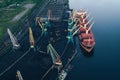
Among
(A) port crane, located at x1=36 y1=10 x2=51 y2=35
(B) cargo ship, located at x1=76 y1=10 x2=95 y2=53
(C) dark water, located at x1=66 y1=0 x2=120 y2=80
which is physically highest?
(A) port crane, located at x1=36 y1=10 x2=51 y2=35

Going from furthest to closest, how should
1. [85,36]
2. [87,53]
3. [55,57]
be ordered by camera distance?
1. [85,36]
2. [87,53]
3. [55,57]

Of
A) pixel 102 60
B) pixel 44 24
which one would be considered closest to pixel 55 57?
pixel 102 60

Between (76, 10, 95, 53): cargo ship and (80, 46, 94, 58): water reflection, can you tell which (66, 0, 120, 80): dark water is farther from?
(76, 10, 95, 53): cargo ship

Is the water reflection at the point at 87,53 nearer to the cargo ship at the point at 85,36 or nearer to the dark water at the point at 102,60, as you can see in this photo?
the dark water at the point at 102,60

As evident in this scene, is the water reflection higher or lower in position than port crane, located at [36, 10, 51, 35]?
lower

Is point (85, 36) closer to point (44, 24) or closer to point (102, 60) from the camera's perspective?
point (102, 60)

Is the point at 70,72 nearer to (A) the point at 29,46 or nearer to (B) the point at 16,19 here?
(A) the point at 29,46

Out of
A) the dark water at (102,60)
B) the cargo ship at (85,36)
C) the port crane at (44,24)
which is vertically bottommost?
the dark water at (102,60)

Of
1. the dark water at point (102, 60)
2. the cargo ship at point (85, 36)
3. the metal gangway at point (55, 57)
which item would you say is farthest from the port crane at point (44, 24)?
the metal gangway at point (55, 57)

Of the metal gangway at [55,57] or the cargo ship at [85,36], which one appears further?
the cargo ship at [85,36]

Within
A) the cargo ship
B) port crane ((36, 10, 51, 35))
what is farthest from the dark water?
port crane ((36, 10, 51, 35))

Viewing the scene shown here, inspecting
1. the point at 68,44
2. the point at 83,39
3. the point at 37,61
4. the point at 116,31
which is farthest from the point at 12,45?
the point at 116,31
